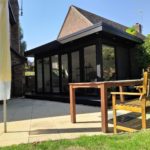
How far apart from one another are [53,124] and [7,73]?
5.21 feet

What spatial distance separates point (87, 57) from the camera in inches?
369

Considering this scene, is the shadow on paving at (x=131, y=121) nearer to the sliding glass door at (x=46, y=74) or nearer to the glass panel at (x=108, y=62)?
the glass panel at (x=108, y=62)

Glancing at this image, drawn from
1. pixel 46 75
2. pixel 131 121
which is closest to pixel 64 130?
pixel 131 121

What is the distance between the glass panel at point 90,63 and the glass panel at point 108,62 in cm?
39

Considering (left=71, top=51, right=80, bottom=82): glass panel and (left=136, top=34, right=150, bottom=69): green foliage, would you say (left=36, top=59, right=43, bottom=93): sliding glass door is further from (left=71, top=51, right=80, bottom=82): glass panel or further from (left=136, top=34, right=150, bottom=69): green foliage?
(left=136, top=34, right=150, bottom=69): green foliage

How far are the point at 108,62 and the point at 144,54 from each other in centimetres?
175

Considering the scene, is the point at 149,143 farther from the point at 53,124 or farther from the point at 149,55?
the point at 149,55

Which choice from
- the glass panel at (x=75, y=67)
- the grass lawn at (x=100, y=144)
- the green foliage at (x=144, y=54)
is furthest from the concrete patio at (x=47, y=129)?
the green foliage at (x=144, y=54)

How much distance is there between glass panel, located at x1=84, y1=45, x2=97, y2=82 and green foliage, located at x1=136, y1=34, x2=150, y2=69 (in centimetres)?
226

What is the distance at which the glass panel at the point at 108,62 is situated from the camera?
8.97 metres

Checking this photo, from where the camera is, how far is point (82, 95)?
9.70m

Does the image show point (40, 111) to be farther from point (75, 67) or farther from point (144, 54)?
point (144, 54)

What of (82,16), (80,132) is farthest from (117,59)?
(82,16)

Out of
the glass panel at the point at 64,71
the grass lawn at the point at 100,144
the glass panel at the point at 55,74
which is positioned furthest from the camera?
the glass panel at the point at 55,74
